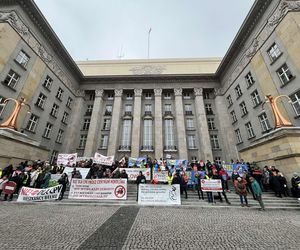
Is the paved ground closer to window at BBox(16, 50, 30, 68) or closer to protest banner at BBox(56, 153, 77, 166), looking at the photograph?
protest banner at BBox(56, 153, 77, 166)

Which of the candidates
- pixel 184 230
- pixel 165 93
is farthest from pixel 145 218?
pixel 165 93

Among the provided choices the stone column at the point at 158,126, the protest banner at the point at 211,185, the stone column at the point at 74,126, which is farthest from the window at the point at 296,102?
the stone column at the point at 74,126

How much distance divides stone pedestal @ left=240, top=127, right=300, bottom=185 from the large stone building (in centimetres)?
7

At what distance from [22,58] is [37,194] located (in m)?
17.2

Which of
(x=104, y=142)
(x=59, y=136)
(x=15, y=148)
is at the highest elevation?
(x=59, y=136)

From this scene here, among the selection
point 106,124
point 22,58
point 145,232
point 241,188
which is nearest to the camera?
point 145,232

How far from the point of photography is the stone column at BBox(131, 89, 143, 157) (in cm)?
2316

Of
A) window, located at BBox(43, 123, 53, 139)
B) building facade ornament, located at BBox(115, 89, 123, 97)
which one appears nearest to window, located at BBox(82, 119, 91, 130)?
window, located at BBox(43, 123, 53, 139)

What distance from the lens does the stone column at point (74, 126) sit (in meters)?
23.8

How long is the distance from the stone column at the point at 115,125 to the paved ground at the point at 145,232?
656 inches

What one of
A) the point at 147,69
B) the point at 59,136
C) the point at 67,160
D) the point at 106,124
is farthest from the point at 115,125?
the point at 147,69

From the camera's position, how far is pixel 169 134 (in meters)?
25.0

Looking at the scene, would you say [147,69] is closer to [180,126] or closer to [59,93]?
[180,126]

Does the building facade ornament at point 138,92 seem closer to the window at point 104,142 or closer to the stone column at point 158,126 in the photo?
the stone column at point 158,126
